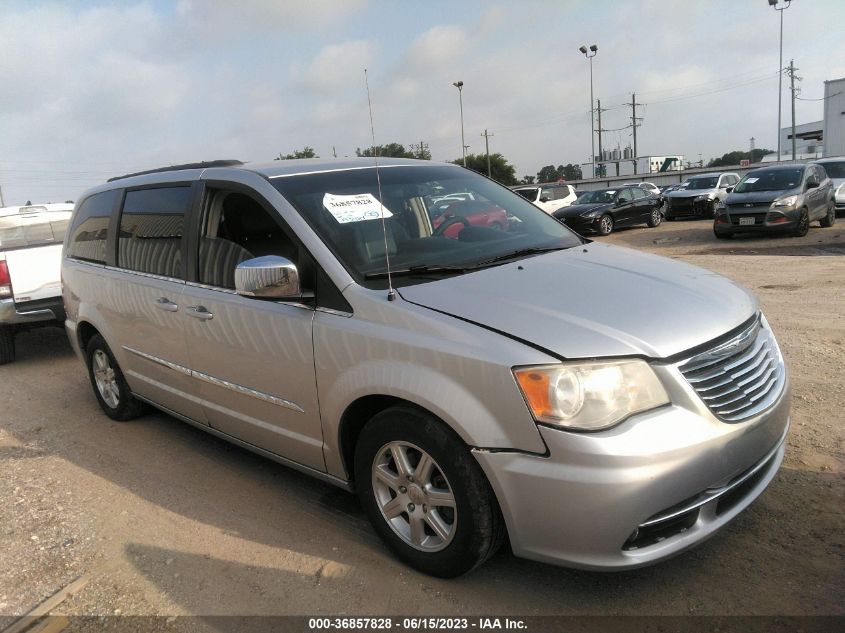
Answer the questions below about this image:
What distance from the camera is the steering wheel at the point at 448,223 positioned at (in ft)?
11.5

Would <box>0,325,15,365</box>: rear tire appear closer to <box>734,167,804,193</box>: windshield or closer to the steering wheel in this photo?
the steering wheel

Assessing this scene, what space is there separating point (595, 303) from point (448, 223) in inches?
45.4

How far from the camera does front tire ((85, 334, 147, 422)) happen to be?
5054 mm

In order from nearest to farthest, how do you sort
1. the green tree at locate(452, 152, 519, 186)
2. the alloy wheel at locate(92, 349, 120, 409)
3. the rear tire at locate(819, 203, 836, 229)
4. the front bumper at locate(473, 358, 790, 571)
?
the front bumper at locate(473, 358, 790, 571)
the alloy wheel at locate(92, 349, 120, 409)
the rear tire at locate(819, 203, 836, 229)
the green tree at locate(452, 152, 519, 186)

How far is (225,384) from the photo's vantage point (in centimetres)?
366

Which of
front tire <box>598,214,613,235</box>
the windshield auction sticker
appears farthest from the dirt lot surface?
front tire <box>598,214,613,235</box>

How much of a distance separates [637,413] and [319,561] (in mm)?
1657

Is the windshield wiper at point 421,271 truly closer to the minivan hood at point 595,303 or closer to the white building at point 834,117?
the minivan hood at point 595,303

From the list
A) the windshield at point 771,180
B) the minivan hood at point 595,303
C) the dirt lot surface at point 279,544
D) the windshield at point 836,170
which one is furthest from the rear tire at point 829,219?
the minivan hood at point 595,303

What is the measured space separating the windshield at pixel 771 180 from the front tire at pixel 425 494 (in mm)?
14952

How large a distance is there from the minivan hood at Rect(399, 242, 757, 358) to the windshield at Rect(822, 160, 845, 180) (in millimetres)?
18760

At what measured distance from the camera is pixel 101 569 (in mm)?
3180

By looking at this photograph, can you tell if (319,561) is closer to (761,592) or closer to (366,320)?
(366,320)

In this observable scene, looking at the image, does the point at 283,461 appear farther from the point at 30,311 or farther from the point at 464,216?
the point at 30,311
